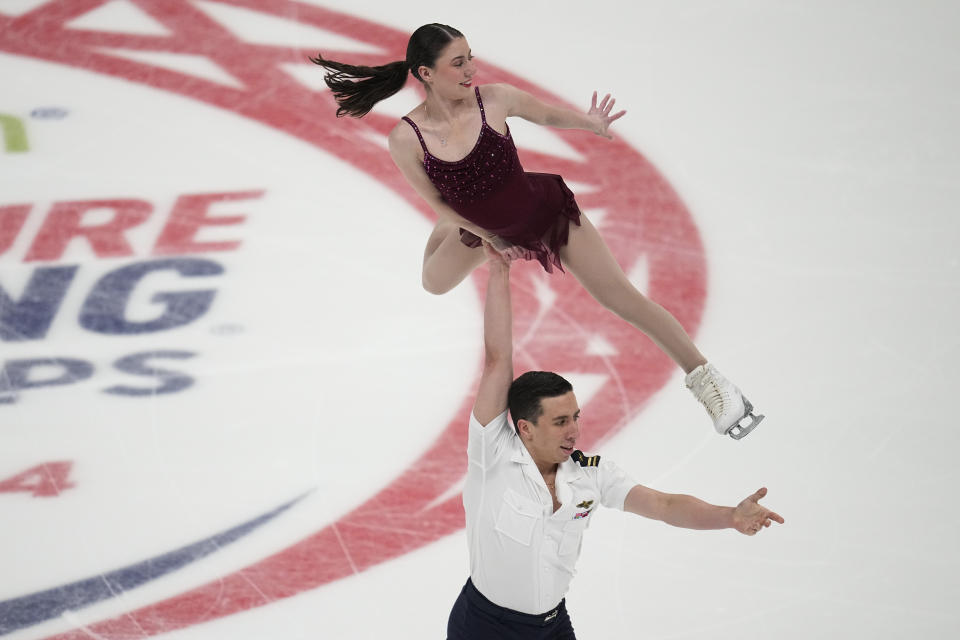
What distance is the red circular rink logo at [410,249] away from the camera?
4.61 meters

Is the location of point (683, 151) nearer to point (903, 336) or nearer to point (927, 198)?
point (927, 198)

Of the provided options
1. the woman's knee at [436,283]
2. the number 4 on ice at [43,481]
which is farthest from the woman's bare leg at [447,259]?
the number 4 on ice at [43,481]

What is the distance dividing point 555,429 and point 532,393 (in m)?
0.12

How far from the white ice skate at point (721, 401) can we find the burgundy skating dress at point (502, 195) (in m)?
0.66

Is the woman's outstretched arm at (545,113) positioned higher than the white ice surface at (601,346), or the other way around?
the woman's outstretched arm at (545,113)

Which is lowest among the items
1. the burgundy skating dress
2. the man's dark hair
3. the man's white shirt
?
the man's white shirt

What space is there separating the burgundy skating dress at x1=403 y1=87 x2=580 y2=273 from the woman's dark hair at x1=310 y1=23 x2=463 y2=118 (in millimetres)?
140

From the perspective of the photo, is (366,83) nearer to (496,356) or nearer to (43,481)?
(496,356)

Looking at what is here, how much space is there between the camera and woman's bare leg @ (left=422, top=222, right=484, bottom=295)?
14.0ft

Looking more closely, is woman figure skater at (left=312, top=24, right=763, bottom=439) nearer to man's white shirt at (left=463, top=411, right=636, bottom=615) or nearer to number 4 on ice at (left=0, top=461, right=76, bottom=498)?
man's white shirt at (left=463, top=411, right=636, bottom=615)

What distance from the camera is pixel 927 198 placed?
666 cm

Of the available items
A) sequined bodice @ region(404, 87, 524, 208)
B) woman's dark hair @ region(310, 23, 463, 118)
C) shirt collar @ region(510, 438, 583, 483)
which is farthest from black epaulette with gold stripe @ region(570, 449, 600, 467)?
woman's dark hair @ region(310, 23, 463, 118)

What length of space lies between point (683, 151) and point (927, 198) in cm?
138

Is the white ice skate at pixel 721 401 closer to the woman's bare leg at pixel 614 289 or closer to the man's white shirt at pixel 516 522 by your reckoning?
the woman's bare leg at pixel 614 289
